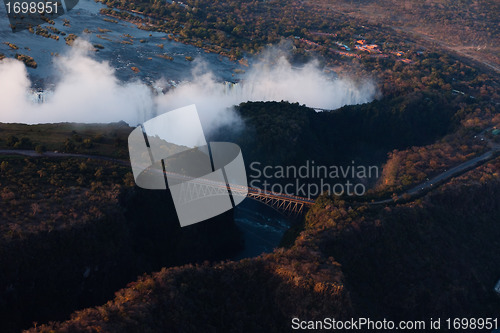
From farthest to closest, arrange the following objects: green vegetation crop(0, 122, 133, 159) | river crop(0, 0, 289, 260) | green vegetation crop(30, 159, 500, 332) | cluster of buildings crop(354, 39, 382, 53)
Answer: cluster of buildings crop(354, 39, 382, 53) → river crop(0, 0, 289, 260) → green vegetation crop(0, 122, 133, 159) → green vegetation crop(30, 159, 500, 332)

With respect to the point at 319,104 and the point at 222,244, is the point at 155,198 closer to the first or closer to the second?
the point at 222,244

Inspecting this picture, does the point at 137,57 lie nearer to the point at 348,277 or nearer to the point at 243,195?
the point at 243,195

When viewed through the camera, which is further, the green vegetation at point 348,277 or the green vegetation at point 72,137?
the green vegetation at point 72,137

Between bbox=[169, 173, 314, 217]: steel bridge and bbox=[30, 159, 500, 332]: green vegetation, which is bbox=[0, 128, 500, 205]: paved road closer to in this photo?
bbox=[169, 173, 314, 217]: steel bridge

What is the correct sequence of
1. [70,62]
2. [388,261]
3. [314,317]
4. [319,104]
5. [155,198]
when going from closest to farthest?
[314,317]
[388,261]
[155,198]
[70,62]
[319,104]

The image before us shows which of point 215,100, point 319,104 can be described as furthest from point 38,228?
point 319,104

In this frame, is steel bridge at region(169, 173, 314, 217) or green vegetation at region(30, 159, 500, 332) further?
steel bridge at region(169, 173, 314, 217)

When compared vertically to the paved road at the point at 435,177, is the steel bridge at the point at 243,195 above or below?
below

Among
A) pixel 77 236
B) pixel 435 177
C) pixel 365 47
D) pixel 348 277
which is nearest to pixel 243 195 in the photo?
pixel 348 277

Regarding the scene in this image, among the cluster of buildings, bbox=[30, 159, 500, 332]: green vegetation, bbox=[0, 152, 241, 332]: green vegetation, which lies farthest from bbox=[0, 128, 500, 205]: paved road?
the cluster of buildings

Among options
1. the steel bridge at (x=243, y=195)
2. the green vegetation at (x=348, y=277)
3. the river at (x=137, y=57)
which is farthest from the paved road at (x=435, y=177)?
the river at (x=137, y=57)

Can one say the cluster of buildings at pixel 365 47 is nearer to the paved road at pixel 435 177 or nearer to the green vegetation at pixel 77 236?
the paved road at pixel 435 177
